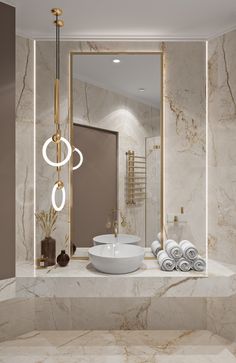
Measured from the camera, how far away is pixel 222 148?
2.44 m

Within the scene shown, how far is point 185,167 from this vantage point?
2576mm

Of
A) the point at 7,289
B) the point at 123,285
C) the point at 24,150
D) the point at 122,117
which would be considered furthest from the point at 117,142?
the point at 7,289

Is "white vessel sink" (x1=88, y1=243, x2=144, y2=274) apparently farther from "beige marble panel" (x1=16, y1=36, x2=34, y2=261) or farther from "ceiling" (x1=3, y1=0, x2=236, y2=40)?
"ceiling" (x1=3, y1=0, x2=236, y2=40)

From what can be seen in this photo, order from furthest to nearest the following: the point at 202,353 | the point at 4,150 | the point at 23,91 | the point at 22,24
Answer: the point at 23,91 < the point at 22,24 < the point at 202,353 < the point at 4,150

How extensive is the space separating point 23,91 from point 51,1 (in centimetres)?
73

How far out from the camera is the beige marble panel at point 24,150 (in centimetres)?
248

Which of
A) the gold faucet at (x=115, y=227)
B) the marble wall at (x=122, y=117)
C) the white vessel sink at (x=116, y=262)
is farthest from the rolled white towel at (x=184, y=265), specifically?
the gold faucet at (x=115, y=227)

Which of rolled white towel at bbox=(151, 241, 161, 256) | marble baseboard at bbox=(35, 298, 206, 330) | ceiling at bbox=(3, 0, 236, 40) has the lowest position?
marble baseboard at bbox=(35, 298, 206, 330)

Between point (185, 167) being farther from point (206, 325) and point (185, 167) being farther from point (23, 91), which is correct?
point (23, 91)

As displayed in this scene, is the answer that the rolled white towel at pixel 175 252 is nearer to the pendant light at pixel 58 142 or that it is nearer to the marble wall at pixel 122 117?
the marble wall at pixel 122 117

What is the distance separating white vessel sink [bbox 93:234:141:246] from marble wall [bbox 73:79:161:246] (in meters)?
0.04

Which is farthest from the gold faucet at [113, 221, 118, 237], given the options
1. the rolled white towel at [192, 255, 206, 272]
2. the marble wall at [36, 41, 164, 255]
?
the rolled white towel at [192, 255, 206, 272]

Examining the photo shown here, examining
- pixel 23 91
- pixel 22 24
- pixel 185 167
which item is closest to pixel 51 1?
pixel 22 24

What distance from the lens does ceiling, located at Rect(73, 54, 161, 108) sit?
2.55m
